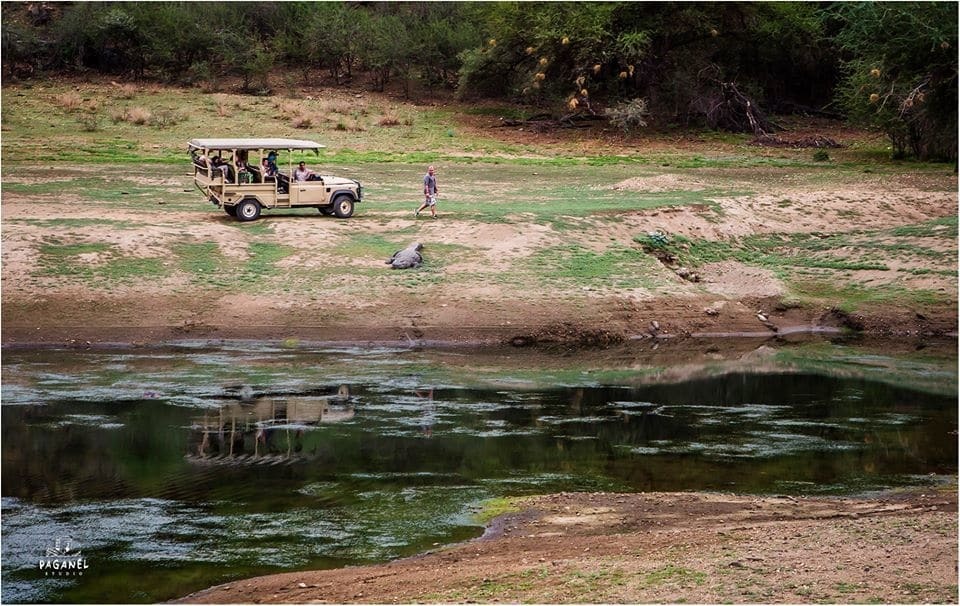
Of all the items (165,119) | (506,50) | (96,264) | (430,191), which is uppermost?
(506,50)

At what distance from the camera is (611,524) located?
1295 cm

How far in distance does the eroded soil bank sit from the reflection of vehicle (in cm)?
410

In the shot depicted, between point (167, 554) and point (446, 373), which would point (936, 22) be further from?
point (167, 554)

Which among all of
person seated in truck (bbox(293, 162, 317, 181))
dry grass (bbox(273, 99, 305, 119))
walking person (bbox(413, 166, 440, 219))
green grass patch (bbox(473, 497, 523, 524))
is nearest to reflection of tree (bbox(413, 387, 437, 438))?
green grass patch (bbox(473, 497, 523, 524))

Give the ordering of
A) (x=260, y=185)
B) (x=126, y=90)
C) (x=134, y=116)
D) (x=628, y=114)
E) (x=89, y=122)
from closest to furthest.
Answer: (x=260, y=185) < (x=89, y=122) < (x=134, y=116) < (x=628, y=114) < (x=126, y=90)

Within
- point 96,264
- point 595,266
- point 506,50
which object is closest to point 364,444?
point 96,264

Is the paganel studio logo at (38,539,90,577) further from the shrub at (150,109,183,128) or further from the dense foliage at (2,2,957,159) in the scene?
the dense foliage at (2,2,957,159)

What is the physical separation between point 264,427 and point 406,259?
32.0 ft

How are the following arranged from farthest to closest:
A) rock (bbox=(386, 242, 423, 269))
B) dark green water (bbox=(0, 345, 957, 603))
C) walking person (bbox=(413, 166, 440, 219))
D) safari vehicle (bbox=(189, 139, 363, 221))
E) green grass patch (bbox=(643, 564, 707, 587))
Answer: walking person (bbox=(413, 166, 440, 219))
safari vehicle (bbox=(189, 139, 363, 221))
rock (bbox=(386, 242, 423, 269))
dark green water (bbox=(0, 345, 957, 603))
green grass patch (bbox=(643, 564, 707, 587))

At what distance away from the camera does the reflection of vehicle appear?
1620 centimetres

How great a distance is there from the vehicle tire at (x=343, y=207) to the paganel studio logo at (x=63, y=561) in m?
18.6

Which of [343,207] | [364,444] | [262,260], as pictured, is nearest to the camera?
[364,444]

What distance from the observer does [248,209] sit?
2939cm

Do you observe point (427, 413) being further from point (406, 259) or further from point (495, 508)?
point (406, 259)
